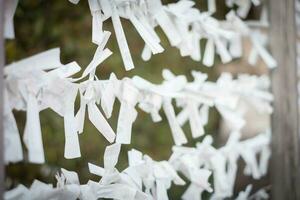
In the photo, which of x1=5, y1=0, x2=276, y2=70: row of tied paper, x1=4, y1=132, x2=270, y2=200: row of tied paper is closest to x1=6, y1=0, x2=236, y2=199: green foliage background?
x1=4, y1=132, x2=270, y2=200: row of tied paper

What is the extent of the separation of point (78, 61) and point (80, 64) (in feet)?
0.07

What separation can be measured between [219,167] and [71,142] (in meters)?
0.47

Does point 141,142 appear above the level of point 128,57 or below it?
below

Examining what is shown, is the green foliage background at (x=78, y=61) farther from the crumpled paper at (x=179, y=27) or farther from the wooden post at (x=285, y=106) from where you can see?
the crumpled paper at (x=179, y=27)

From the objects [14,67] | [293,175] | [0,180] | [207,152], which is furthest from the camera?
[293,175]

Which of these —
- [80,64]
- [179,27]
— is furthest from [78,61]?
[179,27]

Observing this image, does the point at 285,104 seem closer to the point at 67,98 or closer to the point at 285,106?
the point at 285,106

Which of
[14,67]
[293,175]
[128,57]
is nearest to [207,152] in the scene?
[293,175]

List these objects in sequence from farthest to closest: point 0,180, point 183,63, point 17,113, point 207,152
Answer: point 183,63 < point 17,113 < point 207,152 < point 0,180

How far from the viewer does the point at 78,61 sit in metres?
1.79

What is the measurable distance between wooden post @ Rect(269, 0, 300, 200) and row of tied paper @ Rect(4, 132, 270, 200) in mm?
46

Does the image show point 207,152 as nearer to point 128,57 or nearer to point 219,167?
point 219,167

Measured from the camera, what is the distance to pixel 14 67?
799mm

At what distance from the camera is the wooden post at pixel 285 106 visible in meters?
1.20
